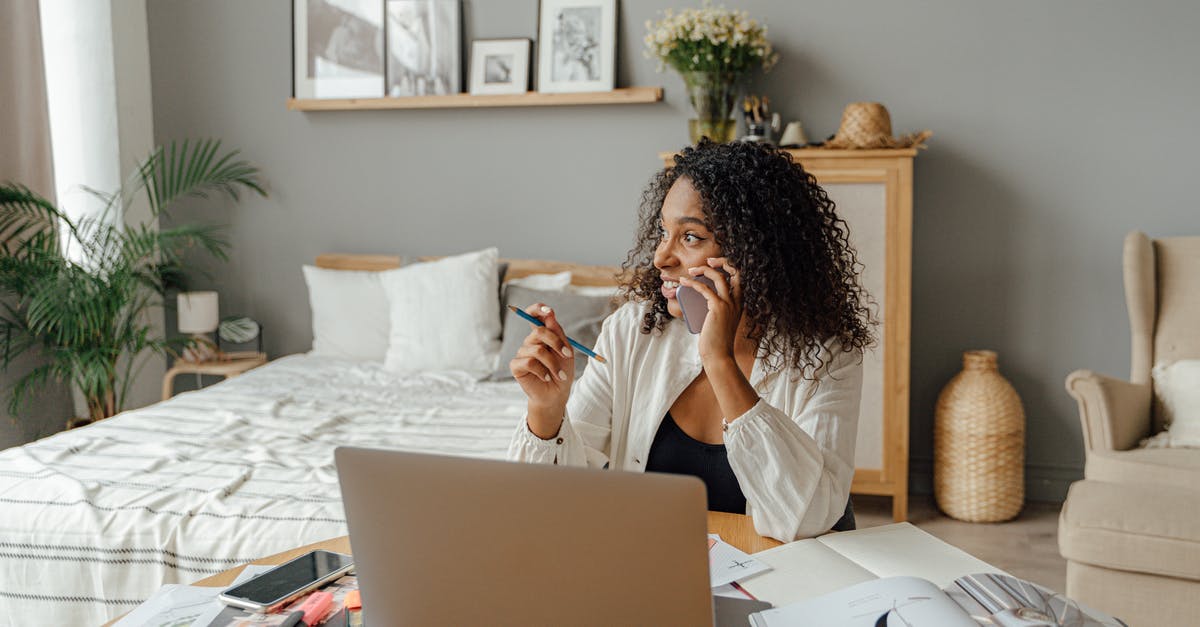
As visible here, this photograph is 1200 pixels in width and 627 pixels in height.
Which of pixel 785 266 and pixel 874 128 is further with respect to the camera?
pixel 874 128

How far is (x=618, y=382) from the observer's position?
159 centimetres

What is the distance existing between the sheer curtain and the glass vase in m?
2.32

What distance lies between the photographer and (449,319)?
Answer: 333cm

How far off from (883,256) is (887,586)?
7.32 ft

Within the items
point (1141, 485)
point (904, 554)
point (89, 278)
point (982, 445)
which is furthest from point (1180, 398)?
point (89, 278)

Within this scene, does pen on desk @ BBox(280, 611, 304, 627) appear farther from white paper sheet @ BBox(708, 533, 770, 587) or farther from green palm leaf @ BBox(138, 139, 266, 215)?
green palm leaf @ BBox(138, 139, 266, 215)

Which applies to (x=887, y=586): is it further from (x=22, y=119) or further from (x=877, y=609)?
(x=22, y=119)

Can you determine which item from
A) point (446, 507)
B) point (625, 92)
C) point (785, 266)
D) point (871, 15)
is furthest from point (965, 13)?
point (446, 507)

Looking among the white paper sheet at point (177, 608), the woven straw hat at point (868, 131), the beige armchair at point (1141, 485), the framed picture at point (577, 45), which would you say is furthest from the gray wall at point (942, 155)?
the white paper sheet at point (177, 608)

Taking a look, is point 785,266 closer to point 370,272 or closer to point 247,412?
point 247,412

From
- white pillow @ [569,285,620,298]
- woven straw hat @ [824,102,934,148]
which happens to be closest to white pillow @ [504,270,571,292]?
white pillow @ [569,285,620,298]

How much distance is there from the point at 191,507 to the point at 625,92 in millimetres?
2222

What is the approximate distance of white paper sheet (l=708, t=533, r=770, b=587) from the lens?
1100 mm

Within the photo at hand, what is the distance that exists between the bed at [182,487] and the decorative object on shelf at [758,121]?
1.31 metres
